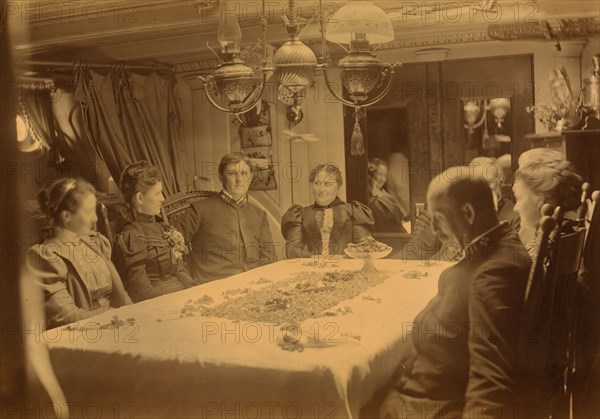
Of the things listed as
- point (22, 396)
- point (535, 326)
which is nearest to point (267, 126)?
point (535, 326)

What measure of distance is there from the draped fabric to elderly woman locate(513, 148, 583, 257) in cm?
99

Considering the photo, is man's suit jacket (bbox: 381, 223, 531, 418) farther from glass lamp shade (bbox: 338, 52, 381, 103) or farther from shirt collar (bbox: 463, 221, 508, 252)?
glass lamp shade (bbox: 338, 52, 381, 103)

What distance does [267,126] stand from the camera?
7.06ft

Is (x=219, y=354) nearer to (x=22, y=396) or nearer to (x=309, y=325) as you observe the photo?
(x=309, y=325)

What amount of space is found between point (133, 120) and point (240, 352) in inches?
31.0

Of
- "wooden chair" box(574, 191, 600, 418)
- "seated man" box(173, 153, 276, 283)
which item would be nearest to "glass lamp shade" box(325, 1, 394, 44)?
"seated man" box(173, 153, 276, 283)

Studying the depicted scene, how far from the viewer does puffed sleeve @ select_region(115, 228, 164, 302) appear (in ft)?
7.40

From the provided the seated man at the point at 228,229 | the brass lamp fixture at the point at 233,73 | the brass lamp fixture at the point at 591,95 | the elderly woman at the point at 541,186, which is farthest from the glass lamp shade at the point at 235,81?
the brass lamp fixture at the point at 591,95

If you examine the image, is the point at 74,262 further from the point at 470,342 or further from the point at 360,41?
the point at 470,342

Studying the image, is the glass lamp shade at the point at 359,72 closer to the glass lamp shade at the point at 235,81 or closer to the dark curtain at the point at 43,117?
the glass lamp shade at the point at 235,81

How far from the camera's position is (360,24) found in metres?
2.03

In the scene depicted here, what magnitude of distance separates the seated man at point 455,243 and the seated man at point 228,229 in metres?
0.44

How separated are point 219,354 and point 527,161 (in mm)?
1003

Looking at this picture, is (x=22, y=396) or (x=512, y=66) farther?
(x=22, y=396)
